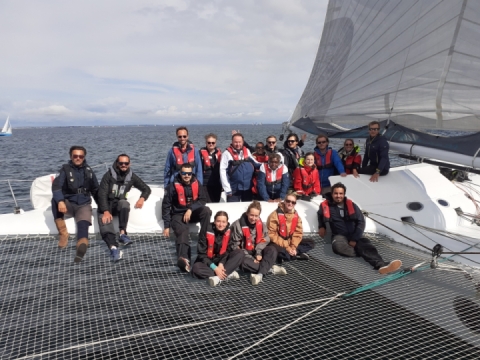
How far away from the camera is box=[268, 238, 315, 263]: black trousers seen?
144 inches

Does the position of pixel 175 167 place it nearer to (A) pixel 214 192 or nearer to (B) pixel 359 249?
(A) pixel 214 192

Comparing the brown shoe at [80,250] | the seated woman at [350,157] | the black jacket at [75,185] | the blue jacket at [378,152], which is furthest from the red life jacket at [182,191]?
the seated woman at [350,157]

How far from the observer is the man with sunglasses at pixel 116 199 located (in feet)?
13.0

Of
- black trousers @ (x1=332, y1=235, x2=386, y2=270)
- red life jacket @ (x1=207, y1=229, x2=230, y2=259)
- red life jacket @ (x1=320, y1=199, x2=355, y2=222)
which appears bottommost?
black trousers @ (x1=332, y1=235, x2=386, y2=270)

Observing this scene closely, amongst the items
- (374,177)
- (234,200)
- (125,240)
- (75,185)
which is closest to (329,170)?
(374,177)

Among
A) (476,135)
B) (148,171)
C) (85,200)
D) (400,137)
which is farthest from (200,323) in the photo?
(148,171)

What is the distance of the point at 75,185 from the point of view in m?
3.97

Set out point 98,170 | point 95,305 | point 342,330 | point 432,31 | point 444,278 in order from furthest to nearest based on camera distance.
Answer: point 98,170 → point 432,31 → point 444,278 → point 95,305 → point 342,330

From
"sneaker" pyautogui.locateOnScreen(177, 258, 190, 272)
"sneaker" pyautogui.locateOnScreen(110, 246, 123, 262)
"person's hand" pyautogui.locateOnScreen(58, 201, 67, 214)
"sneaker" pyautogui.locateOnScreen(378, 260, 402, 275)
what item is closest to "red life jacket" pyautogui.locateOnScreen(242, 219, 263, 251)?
"sneaker" pyautogui.locateOnScreen(177, 258, 190, 272)

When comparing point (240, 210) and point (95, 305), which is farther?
point (240, 210)

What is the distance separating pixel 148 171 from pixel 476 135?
12117mm

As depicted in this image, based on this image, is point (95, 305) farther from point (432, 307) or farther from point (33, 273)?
point (432, 307)

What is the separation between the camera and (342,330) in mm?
2635

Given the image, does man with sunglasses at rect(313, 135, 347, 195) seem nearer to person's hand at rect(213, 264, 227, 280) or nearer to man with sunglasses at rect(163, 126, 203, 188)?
man with sunglasses at rect(163, 126, 203, 188)
